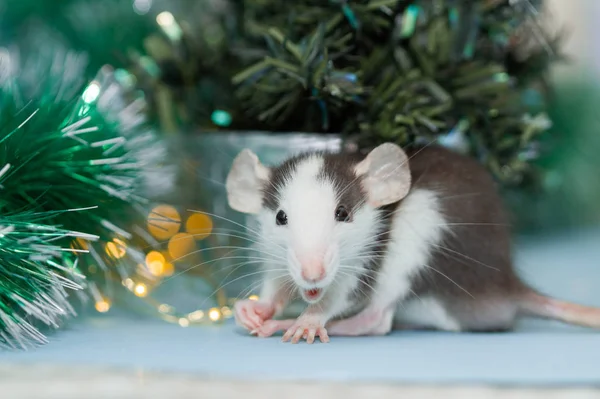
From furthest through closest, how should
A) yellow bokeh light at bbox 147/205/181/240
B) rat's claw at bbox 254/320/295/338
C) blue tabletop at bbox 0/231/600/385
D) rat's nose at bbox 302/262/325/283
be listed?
yellow bokeh light at bbox 147/205/181/240, rat's claw at bbox 254/320/295/338, rat's nose at bbox 302/262/325/283, blue tabletop at bbox 0/231/600/385

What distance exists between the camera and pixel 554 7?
2.10m

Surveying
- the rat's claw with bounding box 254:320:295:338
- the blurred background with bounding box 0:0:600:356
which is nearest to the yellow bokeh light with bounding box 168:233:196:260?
the blurred background with bounding box 0:0:600:356

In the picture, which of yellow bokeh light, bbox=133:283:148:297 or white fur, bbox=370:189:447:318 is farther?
yellow bokeh light, bbox=133:283:148:297

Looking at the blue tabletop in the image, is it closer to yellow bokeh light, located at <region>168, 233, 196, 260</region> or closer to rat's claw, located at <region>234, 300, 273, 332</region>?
rat's claw, located at <region>234, 300, 273, 332</region>

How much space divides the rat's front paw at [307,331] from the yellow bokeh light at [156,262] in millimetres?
381

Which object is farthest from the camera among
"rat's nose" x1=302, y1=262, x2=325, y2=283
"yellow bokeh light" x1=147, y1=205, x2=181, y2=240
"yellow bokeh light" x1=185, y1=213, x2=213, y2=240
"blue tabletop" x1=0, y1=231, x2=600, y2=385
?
"yellow bokeh light" x1=185, y1=213, x2=213, y2=240

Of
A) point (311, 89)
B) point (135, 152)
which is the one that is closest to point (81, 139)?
point (135, 152)

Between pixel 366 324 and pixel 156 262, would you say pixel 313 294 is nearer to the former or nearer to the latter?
pixel 366 324

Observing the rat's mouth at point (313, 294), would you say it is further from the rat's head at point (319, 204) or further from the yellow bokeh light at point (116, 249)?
the yellow bokeh light at point (116, 249)

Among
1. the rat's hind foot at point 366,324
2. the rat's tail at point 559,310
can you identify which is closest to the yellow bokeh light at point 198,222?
the rat's hind foot at point 366,324

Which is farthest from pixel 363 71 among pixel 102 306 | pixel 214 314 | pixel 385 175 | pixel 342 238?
pixel 102 306

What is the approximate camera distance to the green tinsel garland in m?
0.87

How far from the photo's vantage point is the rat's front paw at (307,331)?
3.02ft

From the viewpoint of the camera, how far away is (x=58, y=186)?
37.6 inches
